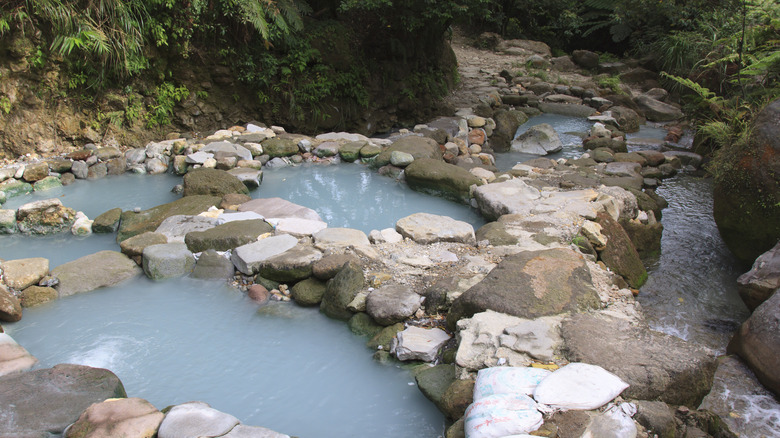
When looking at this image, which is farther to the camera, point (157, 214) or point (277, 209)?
point (277, 209)

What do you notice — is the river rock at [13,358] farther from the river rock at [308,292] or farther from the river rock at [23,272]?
the river rock at [308,292]

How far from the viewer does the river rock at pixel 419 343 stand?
2967 millimetres

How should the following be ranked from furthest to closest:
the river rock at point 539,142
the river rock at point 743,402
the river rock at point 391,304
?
the river rock at point 539,142
the river rock at point 391,304
the river rock at point 743,402

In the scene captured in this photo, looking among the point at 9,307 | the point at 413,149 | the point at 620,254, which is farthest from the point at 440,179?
the point at 9,307

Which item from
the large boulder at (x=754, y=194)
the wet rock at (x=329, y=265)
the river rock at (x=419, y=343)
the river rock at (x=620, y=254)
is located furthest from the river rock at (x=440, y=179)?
the river rock at (x=419, y=343)

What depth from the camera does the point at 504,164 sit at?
7066 mm

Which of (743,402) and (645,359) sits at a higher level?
(645,359)

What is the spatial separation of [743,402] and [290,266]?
296 centimetres

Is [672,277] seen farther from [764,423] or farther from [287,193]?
[287,193]

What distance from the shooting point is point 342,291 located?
3.47 metres

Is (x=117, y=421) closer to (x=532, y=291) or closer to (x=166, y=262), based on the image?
(x=166, y=262)

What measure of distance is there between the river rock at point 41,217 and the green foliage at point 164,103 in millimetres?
2631

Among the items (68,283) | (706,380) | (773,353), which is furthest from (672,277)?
(68,283)

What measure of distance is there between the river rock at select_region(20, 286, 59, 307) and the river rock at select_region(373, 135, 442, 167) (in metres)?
3.59
